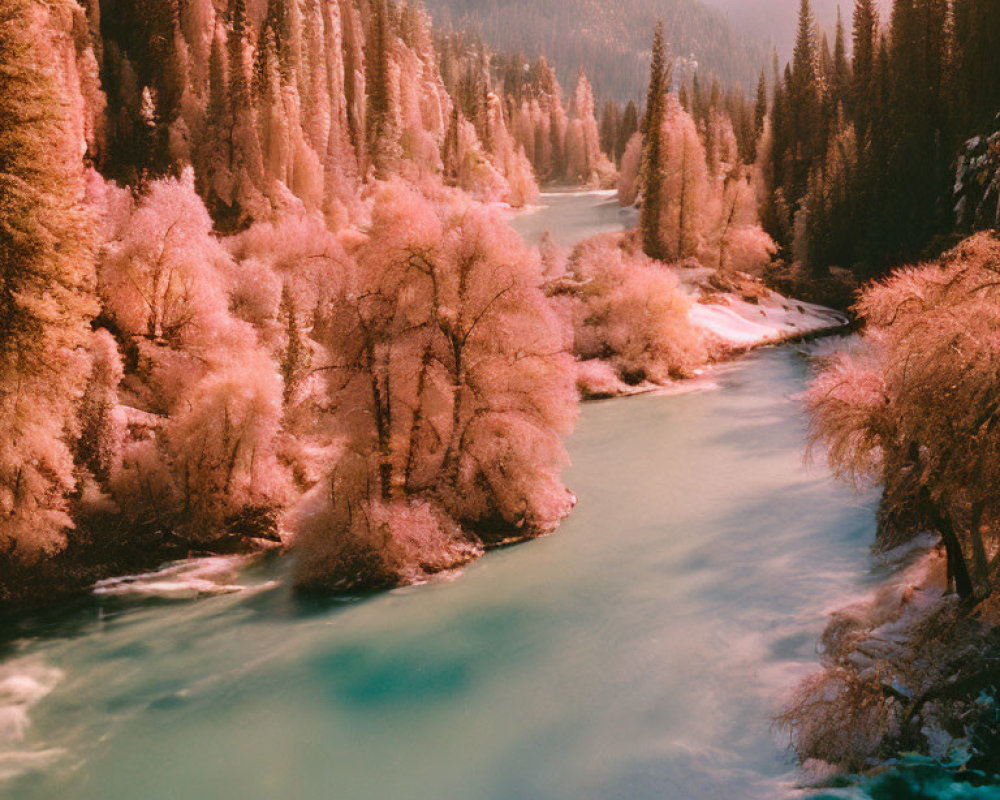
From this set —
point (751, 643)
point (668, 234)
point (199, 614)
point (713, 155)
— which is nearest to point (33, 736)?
point (199, 614)

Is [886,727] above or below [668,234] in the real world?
below

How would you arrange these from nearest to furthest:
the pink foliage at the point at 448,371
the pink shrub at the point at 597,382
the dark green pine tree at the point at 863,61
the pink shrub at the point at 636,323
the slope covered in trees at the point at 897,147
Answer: the pink foliage at the point at 448,371 → the pink shrub at the point at 597,382 → the pink shrub at the point at 636,323 → the slope covered in trees at the point at 897,147 → the dark green pine tree at the point at 863,61

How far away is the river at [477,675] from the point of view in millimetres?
15719

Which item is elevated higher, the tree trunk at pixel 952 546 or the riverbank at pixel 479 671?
the tree trunk at pixel 952 546

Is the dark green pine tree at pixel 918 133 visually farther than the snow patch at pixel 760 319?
Yes

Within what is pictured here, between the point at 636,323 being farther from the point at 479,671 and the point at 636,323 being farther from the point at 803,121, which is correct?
the point at 803,121

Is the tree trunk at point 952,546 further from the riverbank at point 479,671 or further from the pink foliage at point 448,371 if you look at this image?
the pink foliage at point 448,371

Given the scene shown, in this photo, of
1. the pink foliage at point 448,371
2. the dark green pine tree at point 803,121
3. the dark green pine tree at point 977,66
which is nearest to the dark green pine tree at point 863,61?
the dark green pine tree at point 803,121

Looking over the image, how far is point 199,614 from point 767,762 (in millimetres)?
15386

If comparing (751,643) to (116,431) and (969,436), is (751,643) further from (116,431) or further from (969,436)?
(116,431)

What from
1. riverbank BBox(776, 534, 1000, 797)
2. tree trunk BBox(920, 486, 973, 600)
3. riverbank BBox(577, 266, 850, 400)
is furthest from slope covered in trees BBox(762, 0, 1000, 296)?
riverbank BBox(776, 534, 1000, 797)

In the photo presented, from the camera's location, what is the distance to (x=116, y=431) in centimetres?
2606

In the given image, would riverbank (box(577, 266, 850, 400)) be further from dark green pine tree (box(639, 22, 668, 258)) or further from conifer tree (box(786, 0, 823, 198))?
conifer tree (box(786, 0, 823, 198))

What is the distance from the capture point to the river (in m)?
15.7
